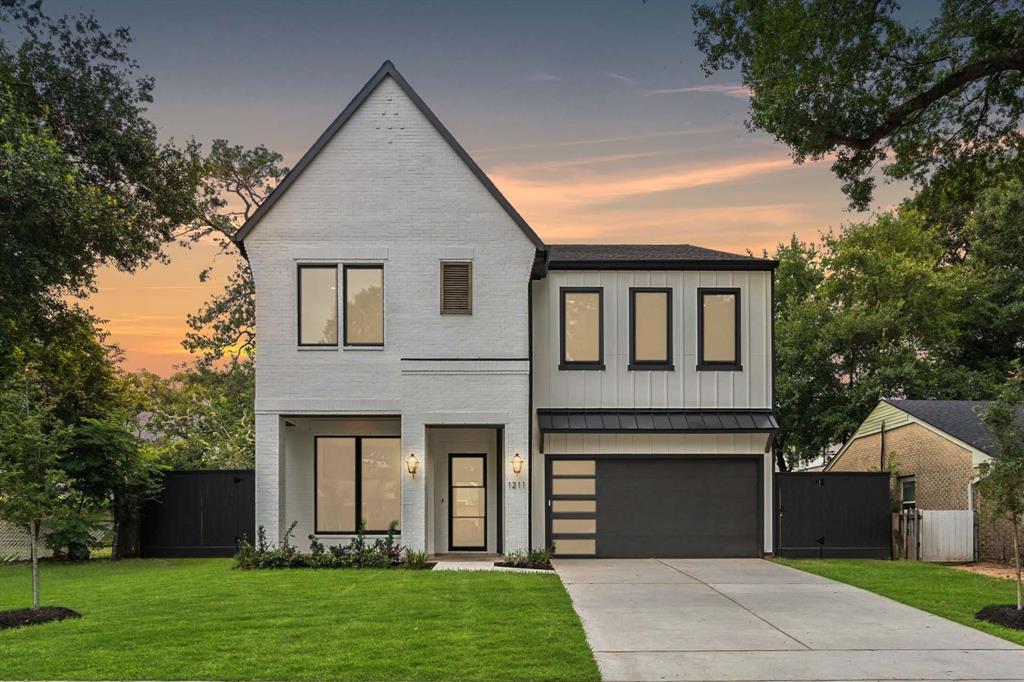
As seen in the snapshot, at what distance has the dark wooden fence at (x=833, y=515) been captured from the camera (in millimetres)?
23078

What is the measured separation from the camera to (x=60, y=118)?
2547 cm

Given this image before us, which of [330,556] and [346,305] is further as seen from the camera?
[346,305]

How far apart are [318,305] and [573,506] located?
294 inches

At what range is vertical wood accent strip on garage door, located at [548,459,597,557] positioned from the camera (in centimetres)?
2275

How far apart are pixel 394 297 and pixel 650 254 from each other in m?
7.00

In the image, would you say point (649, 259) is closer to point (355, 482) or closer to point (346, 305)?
point (346, 305)

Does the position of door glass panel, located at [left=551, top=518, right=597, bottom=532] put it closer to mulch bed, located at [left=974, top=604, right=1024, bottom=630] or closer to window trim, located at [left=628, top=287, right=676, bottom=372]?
window trim, located at [left=628, top=287, right=676, bottom=372]

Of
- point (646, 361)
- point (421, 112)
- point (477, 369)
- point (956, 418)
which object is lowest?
point (956, 418)

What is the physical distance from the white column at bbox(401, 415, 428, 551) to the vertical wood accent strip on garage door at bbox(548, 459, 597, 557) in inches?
138

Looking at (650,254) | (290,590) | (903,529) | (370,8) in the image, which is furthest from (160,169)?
(903,529)

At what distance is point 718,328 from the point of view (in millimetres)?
23172

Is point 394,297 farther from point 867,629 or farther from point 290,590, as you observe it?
point 867,629

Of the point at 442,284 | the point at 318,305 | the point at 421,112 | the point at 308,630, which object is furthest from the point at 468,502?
the point at 308,630

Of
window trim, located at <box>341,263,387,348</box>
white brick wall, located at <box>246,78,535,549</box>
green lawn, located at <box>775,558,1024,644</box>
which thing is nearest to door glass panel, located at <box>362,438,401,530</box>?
white brick wall, located at <box>246,78,535,549</box>
